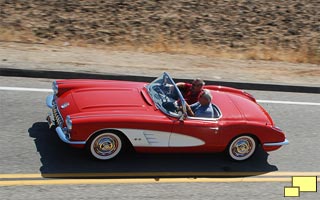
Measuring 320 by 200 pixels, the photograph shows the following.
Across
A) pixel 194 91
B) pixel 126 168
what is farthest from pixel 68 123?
pixel 194 91

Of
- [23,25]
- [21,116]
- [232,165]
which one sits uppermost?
[23,25]

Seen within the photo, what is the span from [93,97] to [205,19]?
10.4 metres

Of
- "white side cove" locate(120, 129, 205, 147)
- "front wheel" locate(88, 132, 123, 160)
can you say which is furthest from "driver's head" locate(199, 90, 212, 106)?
"front wheel" locate(88, 132, 123, 160)

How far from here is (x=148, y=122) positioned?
7.57 m

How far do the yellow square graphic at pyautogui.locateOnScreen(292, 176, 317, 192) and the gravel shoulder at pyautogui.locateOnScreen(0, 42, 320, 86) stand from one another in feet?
14.1

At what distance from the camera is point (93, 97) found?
26.5ft

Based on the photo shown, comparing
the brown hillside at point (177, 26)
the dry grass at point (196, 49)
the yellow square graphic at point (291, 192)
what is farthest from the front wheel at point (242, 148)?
the brown hillside at point (177, 26)

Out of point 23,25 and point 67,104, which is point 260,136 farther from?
point 23,25

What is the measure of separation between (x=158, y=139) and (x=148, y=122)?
12.3 inches

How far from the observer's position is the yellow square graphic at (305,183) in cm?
788

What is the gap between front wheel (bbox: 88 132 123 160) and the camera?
748 cm

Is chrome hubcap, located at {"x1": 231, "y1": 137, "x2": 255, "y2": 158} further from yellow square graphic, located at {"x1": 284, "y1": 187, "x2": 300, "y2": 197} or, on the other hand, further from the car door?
yellow square graphic, located at {"x1": 284, "y1": 187, "x2": 300, "y2": 197}

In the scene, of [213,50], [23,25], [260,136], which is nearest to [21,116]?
[260,136]

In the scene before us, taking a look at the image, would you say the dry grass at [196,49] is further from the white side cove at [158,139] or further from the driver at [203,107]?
the white side cove at [158,139]
